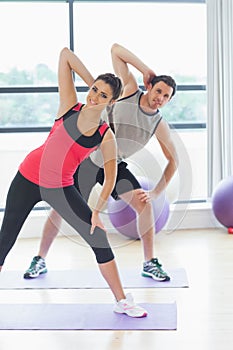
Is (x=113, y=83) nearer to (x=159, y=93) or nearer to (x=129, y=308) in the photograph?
(x=159, y=93)

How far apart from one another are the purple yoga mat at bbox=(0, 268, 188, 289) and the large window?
2.24 meters

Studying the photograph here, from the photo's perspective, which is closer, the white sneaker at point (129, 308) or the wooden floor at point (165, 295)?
the wooden floor at point (165, 295)

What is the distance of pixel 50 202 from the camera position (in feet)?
9.86

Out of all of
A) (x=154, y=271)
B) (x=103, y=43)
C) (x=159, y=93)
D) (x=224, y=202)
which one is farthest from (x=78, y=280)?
(x=103, y=43)

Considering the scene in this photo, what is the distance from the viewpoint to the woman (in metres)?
2.91

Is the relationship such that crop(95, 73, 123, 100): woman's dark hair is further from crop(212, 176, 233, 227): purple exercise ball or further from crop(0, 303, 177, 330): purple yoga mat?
crop(212, 176, 233, 227): purple exercise ball

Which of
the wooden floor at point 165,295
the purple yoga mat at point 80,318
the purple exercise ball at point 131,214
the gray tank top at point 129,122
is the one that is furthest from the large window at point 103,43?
the purple yoga mat at point 80,318

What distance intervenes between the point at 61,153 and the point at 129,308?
2.76ft

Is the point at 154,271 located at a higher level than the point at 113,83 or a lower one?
lower

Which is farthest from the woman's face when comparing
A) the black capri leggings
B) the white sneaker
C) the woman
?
the white sneaker

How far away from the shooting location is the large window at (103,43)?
19.7 feet

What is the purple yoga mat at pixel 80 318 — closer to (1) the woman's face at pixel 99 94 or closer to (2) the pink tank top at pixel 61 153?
(2) the pink tank top at pixel 61 153

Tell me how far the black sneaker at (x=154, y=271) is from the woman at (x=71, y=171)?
2.37 ft

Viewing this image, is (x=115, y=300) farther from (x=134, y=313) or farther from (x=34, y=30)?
(x=34, y=30)
